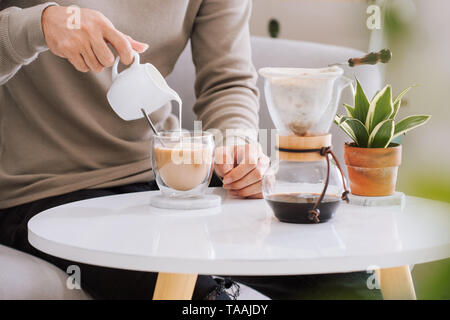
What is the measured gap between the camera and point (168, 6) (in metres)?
1.40

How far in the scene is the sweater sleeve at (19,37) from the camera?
102 centimetres

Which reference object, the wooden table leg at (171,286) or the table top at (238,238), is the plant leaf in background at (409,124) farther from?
the wooden table leg at (171,286)

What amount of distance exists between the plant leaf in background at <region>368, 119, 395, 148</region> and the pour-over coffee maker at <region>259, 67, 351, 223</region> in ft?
0.46

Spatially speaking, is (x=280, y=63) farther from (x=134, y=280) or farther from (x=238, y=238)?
(x=238, y=238)

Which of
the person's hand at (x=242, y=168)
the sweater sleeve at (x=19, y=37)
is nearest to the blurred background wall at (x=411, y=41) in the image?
the person's hand at (x=242, y=168)

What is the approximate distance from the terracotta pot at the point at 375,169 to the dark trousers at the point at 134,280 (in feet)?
0.96

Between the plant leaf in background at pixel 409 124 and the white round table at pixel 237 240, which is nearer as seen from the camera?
the white round table at pixel 237 240

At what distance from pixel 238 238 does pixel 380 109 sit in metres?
0.39

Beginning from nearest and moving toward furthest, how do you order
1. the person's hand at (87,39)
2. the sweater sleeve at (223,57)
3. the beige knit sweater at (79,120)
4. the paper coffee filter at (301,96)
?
the paper coffee filter at (301,96), the person's hand at (87,39), the beige knit sweater at (79,120), the sweater sleeve at (223,57)

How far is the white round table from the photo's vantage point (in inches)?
27.4

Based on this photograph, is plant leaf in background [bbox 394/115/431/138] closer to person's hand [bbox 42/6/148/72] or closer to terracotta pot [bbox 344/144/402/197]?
terracotta pot [bbox 344/144/402/197]

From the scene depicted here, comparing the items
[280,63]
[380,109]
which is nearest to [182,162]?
[380,109]
